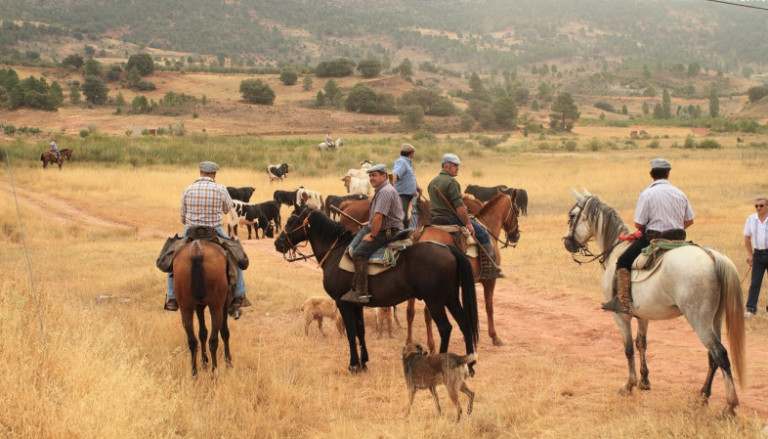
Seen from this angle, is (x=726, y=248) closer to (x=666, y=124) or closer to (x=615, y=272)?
(x=615, y=272)

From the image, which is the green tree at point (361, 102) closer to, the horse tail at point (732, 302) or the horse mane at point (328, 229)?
the horse mane at point (328, 229)

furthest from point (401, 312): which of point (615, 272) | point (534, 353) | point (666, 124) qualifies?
point (666, 124)

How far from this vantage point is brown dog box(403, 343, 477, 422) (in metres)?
6.66

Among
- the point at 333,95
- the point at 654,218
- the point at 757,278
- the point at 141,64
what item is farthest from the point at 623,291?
the point at 141,64

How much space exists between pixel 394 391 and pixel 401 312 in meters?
4.17

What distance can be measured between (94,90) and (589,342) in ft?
262

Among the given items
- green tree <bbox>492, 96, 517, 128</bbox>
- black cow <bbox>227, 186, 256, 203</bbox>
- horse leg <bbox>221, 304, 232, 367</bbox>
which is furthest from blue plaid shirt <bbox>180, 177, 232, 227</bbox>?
green tree <bbox>492, 96, 517, 128</bbox>

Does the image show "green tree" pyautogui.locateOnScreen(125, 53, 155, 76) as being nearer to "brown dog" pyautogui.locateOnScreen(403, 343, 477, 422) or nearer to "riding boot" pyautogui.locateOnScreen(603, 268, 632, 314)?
"brown dog" pyautogui.locateOnScreen(403, 343, 477, 422)

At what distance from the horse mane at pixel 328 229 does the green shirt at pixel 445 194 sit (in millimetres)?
1341

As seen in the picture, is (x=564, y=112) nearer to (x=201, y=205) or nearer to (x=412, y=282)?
(x=412, y=282)

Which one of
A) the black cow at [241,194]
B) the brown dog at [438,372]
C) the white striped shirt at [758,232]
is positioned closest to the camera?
the brown dog at [438,372]

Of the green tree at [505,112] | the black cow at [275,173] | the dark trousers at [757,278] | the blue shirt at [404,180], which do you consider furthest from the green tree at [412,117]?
the dark trousers at [757,278]

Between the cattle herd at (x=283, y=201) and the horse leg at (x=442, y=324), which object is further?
the cattle herd at (x=283, y=201)

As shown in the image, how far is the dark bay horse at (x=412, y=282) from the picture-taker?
26.1ft
